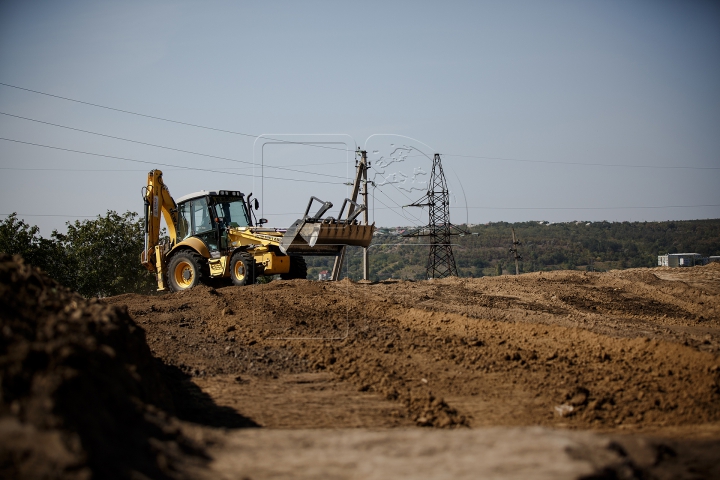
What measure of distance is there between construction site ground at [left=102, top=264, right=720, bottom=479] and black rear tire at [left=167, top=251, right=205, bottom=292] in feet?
4.78

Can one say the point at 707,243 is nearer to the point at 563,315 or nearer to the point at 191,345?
the point at 563,315

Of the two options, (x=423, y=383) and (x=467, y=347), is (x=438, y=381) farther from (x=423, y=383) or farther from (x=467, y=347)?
(x=467, y=347)

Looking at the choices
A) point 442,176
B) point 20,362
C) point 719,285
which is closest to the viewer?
point 20,362

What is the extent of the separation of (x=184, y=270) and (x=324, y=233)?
5633mm

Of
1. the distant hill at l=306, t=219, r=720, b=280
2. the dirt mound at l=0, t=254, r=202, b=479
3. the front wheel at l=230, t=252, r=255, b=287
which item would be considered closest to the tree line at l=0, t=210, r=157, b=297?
the distant hill at l=306, t=219, r=720, b=280

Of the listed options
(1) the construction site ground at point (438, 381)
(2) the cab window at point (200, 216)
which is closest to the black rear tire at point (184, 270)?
(2) the cab window at point (200, 216)

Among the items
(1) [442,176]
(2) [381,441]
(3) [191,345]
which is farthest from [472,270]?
(2) [381,441]

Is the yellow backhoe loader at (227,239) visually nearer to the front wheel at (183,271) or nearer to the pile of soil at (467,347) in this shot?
the front wheel at (183,271)

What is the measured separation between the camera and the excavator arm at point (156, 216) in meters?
20.0

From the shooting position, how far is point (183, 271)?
19.4 meters

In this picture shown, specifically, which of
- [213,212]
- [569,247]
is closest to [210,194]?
[213,212]

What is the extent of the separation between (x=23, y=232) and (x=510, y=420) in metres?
36.9

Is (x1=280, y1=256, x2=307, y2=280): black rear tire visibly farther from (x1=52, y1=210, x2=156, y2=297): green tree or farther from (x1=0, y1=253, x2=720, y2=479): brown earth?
(x1=52, y1=210, x2=156, y2=297): green tree

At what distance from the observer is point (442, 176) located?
3219 cm
